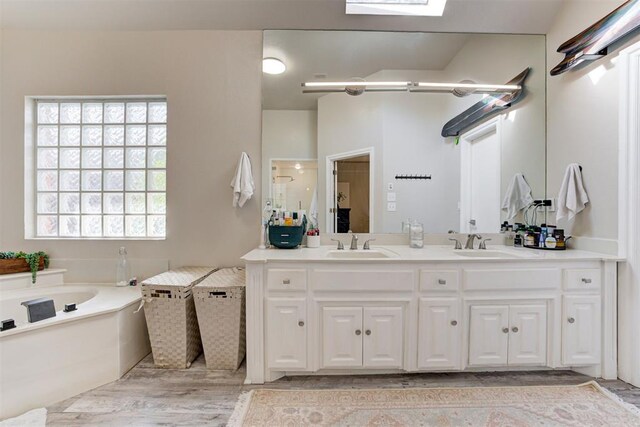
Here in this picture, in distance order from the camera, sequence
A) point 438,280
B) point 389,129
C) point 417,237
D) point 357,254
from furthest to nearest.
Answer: point 389,129 → point 417,237 → point 357,254 → point 438,280

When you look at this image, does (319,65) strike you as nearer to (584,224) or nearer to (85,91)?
(85,91)

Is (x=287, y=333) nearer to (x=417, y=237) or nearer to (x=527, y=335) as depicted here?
(x=417, y=237)

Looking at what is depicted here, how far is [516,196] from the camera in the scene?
7.67 ft

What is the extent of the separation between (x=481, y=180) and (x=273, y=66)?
6.58 feet

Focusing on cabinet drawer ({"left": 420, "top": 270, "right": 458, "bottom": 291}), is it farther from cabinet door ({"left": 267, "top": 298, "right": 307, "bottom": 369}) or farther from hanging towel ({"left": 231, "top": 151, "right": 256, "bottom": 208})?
hanging towel ({"left": 231, "top": 151, "right": 256, "bottom": 208})

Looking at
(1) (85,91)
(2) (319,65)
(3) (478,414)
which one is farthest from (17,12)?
(3) (478,414)

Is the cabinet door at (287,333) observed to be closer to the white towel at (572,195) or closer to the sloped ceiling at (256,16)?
the white towel at (572,195)

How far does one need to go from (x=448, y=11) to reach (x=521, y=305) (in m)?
2.27

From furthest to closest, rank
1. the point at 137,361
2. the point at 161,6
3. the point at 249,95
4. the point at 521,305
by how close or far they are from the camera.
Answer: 1. the point at 249,95
2. the point at 161,6
3. the point at 137,361
4. the point at 521,305

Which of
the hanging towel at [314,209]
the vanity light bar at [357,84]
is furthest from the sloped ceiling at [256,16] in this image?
the hanging towel at [314,209]

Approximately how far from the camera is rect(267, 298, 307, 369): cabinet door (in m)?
1.71

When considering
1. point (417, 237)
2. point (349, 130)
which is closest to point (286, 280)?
point (417, 237)

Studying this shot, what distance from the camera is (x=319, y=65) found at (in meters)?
2.24

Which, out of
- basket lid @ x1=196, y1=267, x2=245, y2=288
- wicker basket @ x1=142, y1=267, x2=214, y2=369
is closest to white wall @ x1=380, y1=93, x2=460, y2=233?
basket lid @ x1=196, y1=267, x2=245, y2=288
